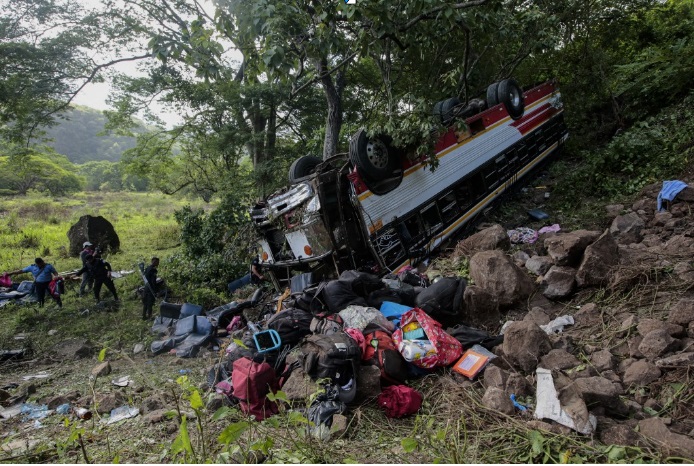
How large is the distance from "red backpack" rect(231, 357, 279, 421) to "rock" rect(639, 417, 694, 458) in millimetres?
2400

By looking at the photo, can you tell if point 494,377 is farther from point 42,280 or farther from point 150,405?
point 42,280

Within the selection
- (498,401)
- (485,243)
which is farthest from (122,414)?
(485,243)

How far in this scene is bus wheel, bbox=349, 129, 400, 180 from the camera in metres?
5.08

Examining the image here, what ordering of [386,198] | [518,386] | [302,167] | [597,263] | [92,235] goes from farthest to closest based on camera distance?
[92,235] → [302,167] → [386,198] → [597,263] → [518,386]

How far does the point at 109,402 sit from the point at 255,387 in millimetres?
1554

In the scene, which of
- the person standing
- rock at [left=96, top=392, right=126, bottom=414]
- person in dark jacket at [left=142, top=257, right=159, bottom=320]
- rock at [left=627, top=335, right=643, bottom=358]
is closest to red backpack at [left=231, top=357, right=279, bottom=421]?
rock at [left=96, top=392, right=126, bottom=414]

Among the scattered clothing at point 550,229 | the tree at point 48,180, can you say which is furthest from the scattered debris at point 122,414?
the tree at point 48,180

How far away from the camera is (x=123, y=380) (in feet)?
14.2

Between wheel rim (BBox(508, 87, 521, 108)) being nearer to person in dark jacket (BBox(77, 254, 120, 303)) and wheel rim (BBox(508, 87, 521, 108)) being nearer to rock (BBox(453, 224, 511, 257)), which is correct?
rock (BBox(453, 224, 511, 257))

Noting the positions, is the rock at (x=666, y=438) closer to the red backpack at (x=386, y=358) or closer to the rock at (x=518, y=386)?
the rock at (x=518, y=386)

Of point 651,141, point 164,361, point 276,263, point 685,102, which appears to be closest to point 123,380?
point 164,361

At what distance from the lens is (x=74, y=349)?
18.2 ft

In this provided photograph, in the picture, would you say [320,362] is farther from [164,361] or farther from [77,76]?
[77,76]

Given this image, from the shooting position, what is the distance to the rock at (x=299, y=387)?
290 centimetres
